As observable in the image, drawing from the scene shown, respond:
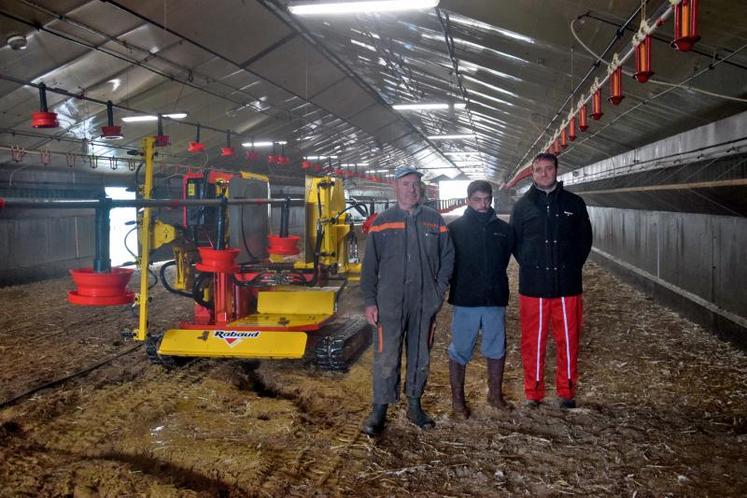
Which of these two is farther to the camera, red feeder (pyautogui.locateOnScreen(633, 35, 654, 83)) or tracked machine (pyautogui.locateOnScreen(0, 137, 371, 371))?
tracked machine (pyautogui.locateOnScreen(0, 137, 371, 371))

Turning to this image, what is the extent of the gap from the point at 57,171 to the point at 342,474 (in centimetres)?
1276

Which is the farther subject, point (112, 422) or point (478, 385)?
point (478, 385)

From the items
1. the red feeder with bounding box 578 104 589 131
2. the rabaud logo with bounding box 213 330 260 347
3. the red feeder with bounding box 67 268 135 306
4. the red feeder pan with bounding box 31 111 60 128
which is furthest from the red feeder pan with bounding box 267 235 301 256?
the red feeder with bounding box 578 104 589 131

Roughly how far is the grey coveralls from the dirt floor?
472 mm

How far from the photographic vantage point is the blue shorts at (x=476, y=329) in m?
3.93

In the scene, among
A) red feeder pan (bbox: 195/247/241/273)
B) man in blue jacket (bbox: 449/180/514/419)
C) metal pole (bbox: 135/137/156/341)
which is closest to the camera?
man in blue jacket (bbox: 449/180/514/419)

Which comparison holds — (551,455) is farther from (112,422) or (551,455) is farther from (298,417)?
(112,422)

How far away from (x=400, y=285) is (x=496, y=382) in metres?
1.10

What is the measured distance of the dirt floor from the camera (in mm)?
3004

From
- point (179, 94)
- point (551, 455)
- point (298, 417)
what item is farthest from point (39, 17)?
point (551, 455)

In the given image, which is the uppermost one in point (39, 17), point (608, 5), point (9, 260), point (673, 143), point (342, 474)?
point (39, 17)

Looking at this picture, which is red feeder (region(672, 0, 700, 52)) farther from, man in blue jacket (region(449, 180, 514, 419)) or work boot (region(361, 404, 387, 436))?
work boot (region(361, 404, 387, 436))

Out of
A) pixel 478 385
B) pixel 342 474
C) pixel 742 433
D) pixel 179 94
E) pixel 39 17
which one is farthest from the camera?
pixel 179 94

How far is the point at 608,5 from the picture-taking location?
15.3 feet
